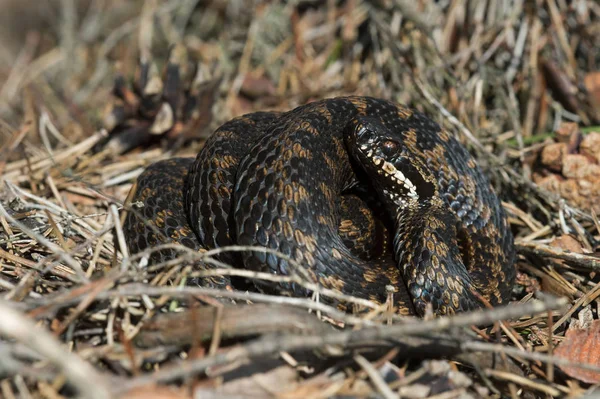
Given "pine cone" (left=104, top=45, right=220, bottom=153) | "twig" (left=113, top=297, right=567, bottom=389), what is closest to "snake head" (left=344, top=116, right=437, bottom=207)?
"twig" (left=113, top=297, right=567, bottom=389)

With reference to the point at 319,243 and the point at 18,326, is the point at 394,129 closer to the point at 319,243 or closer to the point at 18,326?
the point at 319,243

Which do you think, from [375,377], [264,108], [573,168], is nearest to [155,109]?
[264,108]

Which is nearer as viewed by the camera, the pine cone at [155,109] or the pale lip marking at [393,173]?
the pale lip marking at [393,173]

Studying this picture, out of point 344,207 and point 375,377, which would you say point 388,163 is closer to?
point 344,207

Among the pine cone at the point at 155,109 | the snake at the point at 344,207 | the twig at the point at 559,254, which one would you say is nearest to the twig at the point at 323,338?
the snake at the point at 344,207

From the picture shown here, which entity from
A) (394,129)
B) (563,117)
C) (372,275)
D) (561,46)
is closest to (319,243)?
(372,275)

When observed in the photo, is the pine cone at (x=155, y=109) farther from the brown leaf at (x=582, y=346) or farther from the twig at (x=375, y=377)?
the brown leaf at (x=582, y=346)
